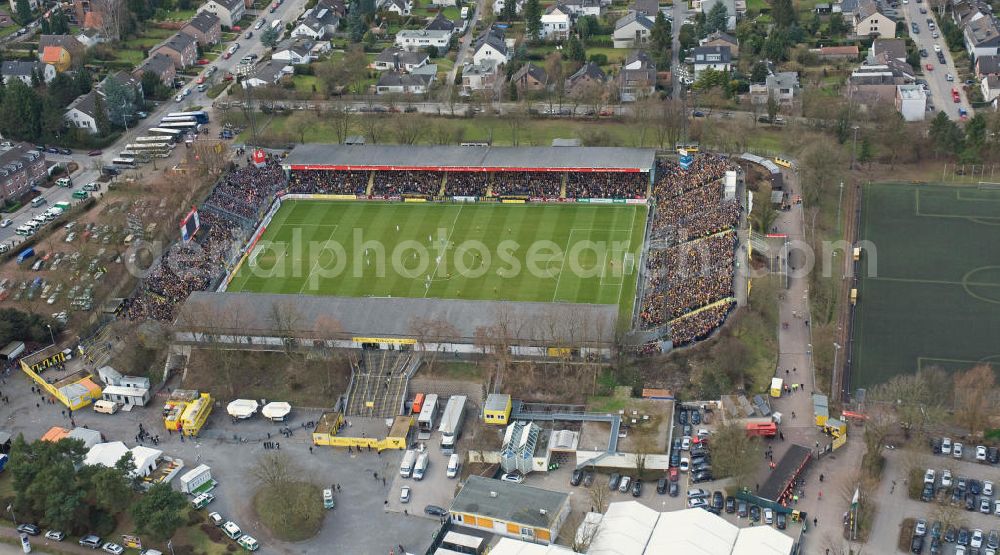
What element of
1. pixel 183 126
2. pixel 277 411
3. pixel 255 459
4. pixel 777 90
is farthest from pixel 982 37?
pixel 255 459

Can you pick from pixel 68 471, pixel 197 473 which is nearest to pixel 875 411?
pixel 197 473

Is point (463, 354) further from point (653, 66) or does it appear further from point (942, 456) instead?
point (653, 66)

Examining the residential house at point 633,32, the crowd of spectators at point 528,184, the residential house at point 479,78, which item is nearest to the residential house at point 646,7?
the residential house at point 633,32

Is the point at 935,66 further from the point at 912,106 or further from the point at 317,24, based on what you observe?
the point at 317,24

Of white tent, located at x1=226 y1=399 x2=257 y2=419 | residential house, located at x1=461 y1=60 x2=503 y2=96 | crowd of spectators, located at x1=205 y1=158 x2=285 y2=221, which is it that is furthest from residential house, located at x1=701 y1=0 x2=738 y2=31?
white tent, located at x1=226 y1=399 x2=257 y2=419

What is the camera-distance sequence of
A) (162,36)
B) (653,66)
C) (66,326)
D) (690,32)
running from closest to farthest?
(66,326) < (653,66) < (690,32) < (162,36)

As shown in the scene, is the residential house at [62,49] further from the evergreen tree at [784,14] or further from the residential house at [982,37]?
the residential house at [982,37]

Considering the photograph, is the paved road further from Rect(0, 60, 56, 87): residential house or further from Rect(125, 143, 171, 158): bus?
Rect(0, 60, 56, 87): residential house
